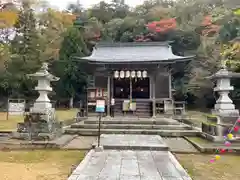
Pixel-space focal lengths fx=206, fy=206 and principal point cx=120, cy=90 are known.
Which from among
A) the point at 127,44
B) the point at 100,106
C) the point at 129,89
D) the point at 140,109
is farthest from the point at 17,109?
the point at 127,44

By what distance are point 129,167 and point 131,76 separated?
889 cm

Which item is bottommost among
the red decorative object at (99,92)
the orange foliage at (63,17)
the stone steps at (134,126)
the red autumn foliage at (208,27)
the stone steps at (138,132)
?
the stone steps at (138,132)

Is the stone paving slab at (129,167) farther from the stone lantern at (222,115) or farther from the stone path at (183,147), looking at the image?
the stone lantern at (222,115)

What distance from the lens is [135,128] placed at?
8.83 meters

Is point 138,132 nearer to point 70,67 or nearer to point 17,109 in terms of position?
point 17,109

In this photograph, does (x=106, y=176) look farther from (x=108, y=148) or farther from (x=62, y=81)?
(x=62, y=81)

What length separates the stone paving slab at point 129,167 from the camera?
3.58 metres

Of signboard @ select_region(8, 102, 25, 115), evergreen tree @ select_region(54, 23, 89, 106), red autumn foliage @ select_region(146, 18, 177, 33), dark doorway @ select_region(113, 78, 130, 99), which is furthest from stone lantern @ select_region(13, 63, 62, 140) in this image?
red autumn foliage @ select_region(146, 18, 177, 33)

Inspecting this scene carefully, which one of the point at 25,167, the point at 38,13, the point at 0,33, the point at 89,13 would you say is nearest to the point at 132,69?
the point at 25,167

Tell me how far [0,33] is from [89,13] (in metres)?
17.9

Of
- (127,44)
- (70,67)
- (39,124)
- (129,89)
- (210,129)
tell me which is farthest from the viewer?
(70,67)

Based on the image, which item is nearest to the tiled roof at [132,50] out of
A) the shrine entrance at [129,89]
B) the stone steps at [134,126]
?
the shrine entrance at [129,89]

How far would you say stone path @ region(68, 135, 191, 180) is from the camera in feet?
11.8

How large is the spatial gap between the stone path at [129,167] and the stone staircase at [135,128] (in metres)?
2.98
